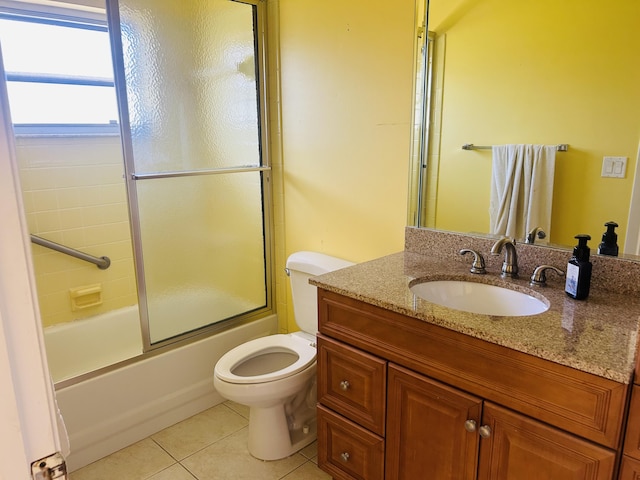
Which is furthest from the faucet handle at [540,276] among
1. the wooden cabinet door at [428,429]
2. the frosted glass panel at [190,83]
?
the frosted glass panel at [190,83]

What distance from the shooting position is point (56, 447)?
51cm

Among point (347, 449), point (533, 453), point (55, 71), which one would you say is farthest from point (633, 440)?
point (55, 71)

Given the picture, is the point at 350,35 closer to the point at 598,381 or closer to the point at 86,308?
the point at 598,381

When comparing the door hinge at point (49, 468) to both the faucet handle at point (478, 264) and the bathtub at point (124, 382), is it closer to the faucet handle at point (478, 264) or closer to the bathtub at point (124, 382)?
the faucet handle at point (478, 264)

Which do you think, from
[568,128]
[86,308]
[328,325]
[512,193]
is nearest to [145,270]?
[86,308]

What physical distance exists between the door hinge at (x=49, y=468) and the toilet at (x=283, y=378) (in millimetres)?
1376

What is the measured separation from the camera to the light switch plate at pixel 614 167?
1427mm

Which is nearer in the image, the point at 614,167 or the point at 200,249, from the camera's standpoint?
the point at 614,167

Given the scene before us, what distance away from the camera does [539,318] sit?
1.27m

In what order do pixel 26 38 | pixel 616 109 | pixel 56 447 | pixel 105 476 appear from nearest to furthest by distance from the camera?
pixel 56 447 < pixel 616 109 < pixel 105 476 < pixel 26 38

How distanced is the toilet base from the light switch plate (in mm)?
1534

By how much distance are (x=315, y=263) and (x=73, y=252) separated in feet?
4.44

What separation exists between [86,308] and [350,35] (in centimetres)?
202

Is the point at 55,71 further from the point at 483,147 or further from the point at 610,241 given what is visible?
the point at 610,241
